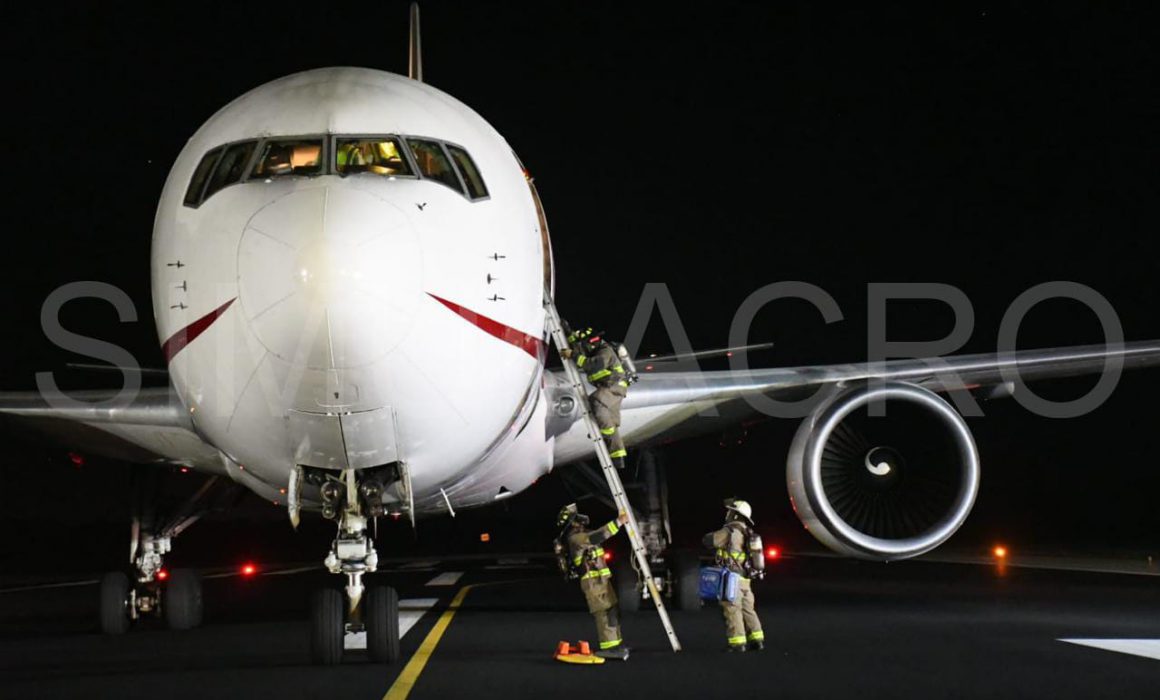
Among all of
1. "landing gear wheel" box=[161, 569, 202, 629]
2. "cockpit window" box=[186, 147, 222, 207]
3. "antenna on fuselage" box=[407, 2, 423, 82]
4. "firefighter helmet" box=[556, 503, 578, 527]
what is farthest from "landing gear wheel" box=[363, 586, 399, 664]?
"antenna on fuselage" box=[407, 2, 423, 82]

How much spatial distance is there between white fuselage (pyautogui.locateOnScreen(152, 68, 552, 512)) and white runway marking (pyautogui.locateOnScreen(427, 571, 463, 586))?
11.0m


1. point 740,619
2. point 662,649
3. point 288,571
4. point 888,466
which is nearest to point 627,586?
point 888,466

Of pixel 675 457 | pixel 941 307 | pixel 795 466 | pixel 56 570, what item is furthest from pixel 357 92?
pixel 675 457

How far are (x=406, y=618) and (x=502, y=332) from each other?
5599 mm

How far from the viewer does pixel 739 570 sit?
10727 millimetres

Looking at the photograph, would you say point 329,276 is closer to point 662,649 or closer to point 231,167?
point 231,167

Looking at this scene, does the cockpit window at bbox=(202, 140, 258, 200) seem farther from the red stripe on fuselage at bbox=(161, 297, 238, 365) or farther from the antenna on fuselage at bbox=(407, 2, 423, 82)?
the antenna on fuselage at bbox=(407, 2, 423, 82)

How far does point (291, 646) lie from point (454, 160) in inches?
180

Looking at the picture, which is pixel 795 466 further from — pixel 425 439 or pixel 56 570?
pixel 56 570

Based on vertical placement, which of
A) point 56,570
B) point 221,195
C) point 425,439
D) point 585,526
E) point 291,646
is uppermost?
point 221,195

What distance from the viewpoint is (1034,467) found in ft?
130

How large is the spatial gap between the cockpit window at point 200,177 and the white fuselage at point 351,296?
0.07 metres

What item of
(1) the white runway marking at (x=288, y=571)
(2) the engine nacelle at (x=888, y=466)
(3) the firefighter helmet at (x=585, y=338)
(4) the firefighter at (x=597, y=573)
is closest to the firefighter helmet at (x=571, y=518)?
(4) the firefighter at (x=597, y=573)

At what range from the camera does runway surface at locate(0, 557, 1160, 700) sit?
8305mm
